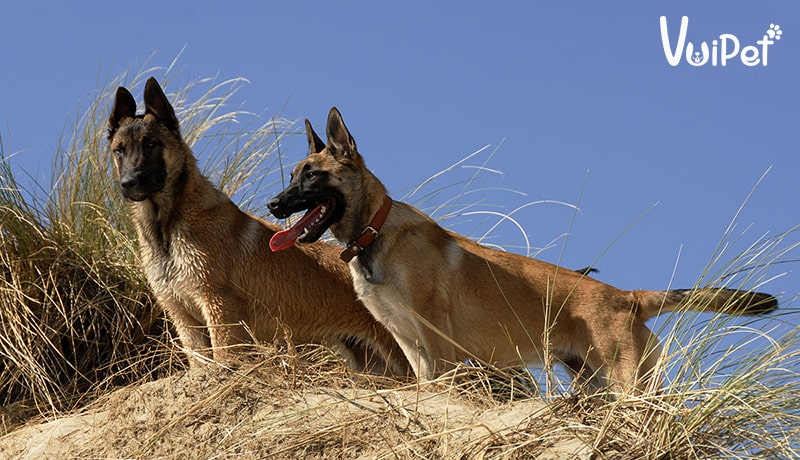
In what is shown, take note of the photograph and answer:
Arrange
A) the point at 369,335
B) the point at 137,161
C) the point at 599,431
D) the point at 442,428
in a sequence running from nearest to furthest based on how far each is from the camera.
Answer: the point at 599,431, the point at 442,428, the point at 137,161, the point at 369,335

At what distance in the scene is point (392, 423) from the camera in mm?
6176

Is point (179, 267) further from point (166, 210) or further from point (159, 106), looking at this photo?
point (159, 106)

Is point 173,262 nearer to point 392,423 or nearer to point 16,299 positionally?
point 16,299

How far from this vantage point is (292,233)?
25.4ft

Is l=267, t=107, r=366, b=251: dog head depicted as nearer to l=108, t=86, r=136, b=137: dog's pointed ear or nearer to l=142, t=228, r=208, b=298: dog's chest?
l=142, t=228, r=208, b=298: dog's chest

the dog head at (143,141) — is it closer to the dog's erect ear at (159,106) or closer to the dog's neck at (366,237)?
the dog's erect ear at (159,106)

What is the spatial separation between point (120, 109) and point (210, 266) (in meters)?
1.38

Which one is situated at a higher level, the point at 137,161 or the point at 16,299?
the point at 137,161

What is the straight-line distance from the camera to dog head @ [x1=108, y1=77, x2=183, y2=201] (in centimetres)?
774

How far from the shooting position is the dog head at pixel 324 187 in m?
7.68

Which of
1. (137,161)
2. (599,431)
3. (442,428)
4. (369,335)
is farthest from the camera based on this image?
(369,335)

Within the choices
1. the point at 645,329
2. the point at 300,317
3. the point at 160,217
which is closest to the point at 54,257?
the point at 160,217

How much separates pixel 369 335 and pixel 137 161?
217cm

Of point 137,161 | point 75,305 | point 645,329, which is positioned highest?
point 137,161
